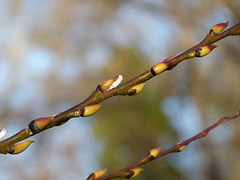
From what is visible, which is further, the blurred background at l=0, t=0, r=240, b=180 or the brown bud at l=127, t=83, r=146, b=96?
the blurred background at l=0, t=0, r=240, b=180

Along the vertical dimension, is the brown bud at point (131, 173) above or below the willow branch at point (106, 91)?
below

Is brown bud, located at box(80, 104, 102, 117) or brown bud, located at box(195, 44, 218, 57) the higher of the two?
brown bud, located at box(80, 104, 102, 117)

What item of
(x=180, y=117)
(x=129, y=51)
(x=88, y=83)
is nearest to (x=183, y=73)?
(x=180, y=117)

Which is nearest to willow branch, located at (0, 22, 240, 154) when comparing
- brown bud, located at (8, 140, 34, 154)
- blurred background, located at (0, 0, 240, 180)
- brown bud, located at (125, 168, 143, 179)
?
brown bud, located at (8, 140, 34, 154)

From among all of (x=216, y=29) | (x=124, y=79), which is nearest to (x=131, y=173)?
(x=216, y=29)

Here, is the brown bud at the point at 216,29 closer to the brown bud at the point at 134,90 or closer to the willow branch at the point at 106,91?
the willow branch at the point at 106,91

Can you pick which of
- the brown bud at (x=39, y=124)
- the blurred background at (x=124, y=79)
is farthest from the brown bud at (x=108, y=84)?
the blurred background at (x=124, y=79)

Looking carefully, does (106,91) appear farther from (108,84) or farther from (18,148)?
(18,148)

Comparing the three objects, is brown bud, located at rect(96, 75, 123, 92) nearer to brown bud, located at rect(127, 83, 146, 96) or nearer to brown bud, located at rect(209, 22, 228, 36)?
brown bud, located at rect(127, 83, 146, 96)
